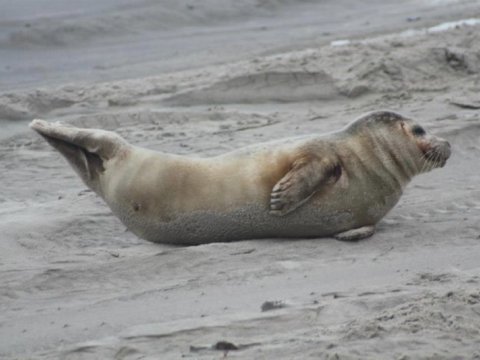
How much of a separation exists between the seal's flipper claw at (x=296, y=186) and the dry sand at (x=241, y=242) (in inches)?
7.9

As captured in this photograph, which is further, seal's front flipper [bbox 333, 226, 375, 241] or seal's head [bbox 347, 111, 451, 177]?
seal's head [bbox 347, 111, 451, 177]

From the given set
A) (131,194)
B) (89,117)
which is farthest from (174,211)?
(89,117)

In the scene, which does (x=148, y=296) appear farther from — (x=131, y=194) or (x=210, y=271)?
(x=131, y=194)

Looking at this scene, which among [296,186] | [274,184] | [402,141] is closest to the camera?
[296,186]

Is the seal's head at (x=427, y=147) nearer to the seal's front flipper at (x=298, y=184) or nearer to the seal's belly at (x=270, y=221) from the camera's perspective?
the seal's belly at (x=270, y=221)

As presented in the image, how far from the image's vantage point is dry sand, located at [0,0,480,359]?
15.4 feet

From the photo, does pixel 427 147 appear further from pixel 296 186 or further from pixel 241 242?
pixel 241 242

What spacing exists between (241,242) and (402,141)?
1087 millimetres

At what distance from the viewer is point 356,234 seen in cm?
616

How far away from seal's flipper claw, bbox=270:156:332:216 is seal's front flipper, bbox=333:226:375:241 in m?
0.26

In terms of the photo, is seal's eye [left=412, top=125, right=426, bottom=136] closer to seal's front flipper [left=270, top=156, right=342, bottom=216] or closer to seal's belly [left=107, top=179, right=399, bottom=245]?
seal's belly [left=107, top=179, right=399, bottom=245]

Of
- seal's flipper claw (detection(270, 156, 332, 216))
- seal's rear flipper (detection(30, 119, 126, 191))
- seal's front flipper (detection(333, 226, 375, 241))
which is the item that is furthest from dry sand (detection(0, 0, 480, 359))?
seal's rear flipper (detection(30, 119, 126, 191))

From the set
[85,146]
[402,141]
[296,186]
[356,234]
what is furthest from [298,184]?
[85,146]

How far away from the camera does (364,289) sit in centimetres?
521
